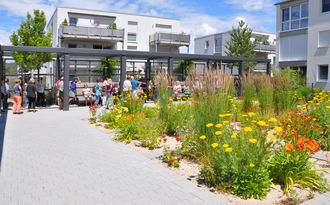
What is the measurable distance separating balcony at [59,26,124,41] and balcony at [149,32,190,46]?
203 inches

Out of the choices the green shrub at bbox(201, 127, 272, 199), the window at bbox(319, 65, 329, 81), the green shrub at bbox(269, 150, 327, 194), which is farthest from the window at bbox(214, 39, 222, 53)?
the green shrub at bbox(201, 127, 272, 199)

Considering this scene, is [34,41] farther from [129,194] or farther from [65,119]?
[129,194]

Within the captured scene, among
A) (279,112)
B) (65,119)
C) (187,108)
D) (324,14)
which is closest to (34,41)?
(65,119)

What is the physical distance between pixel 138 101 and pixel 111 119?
1.19m

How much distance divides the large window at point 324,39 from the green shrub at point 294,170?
23558 mm

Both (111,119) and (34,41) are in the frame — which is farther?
(34,41)

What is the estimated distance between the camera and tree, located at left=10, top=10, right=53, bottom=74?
1952cm

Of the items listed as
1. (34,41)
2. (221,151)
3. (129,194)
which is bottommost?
(129,194)

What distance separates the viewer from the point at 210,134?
5332 mm

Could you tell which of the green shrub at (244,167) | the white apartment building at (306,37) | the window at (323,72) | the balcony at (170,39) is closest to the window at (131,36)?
the balcony at (170,39)

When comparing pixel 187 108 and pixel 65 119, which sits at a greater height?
pixel 187 108

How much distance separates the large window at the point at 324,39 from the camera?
24.3 metres

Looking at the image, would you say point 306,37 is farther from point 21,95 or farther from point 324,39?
point 21,95

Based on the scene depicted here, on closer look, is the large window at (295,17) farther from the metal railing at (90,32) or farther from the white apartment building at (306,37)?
the metal railing at (90,32)
